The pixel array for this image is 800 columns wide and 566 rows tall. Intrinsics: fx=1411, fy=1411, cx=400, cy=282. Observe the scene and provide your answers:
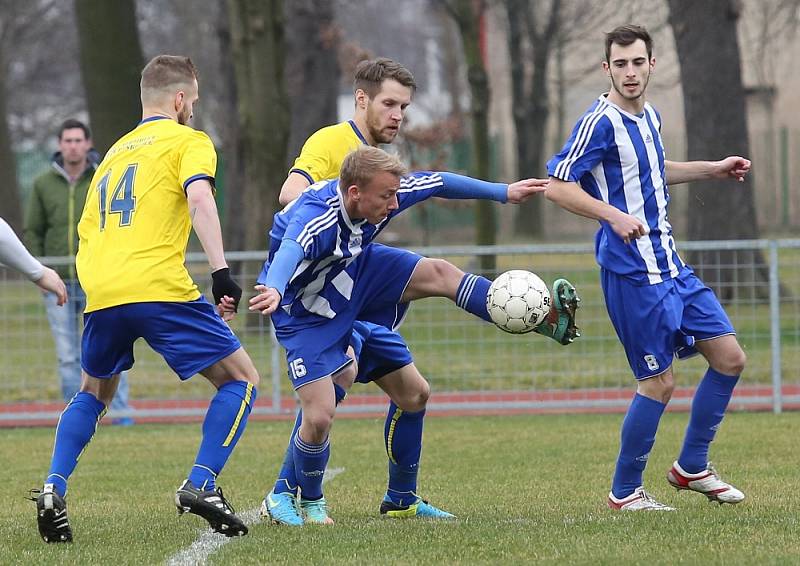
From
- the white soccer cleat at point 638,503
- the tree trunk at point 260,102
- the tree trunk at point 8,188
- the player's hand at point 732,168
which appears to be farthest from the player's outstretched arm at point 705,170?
the tree trunk at point 8,188

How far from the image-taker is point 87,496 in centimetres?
790

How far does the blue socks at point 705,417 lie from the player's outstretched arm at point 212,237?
2.36 m

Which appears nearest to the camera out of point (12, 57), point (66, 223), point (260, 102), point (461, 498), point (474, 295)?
point (474, 295)

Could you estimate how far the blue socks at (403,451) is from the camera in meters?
6.84

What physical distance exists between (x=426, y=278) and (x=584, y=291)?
515 centimetres

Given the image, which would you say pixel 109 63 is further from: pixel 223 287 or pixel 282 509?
pixel 223 287

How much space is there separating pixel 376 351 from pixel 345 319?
315 mm

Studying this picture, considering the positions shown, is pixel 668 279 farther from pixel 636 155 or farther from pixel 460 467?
pixel 460 467

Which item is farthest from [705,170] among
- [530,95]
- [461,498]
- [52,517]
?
[530,95]

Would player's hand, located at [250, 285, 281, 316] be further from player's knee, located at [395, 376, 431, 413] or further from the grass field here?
player's knee, located at [395, 376, 431, 413]

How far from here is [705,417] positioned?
269 inches

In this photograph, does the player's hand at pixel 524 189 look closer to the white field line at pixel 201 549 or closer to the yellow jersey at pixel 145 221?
the yellow jersey at pixel 145 221

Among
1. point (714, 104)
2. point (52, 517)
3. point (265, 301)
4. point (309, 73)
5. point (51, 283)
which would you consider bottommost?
point (52, 517)

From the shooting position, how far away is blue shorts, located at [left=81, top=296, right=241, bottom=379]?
6.07 m
